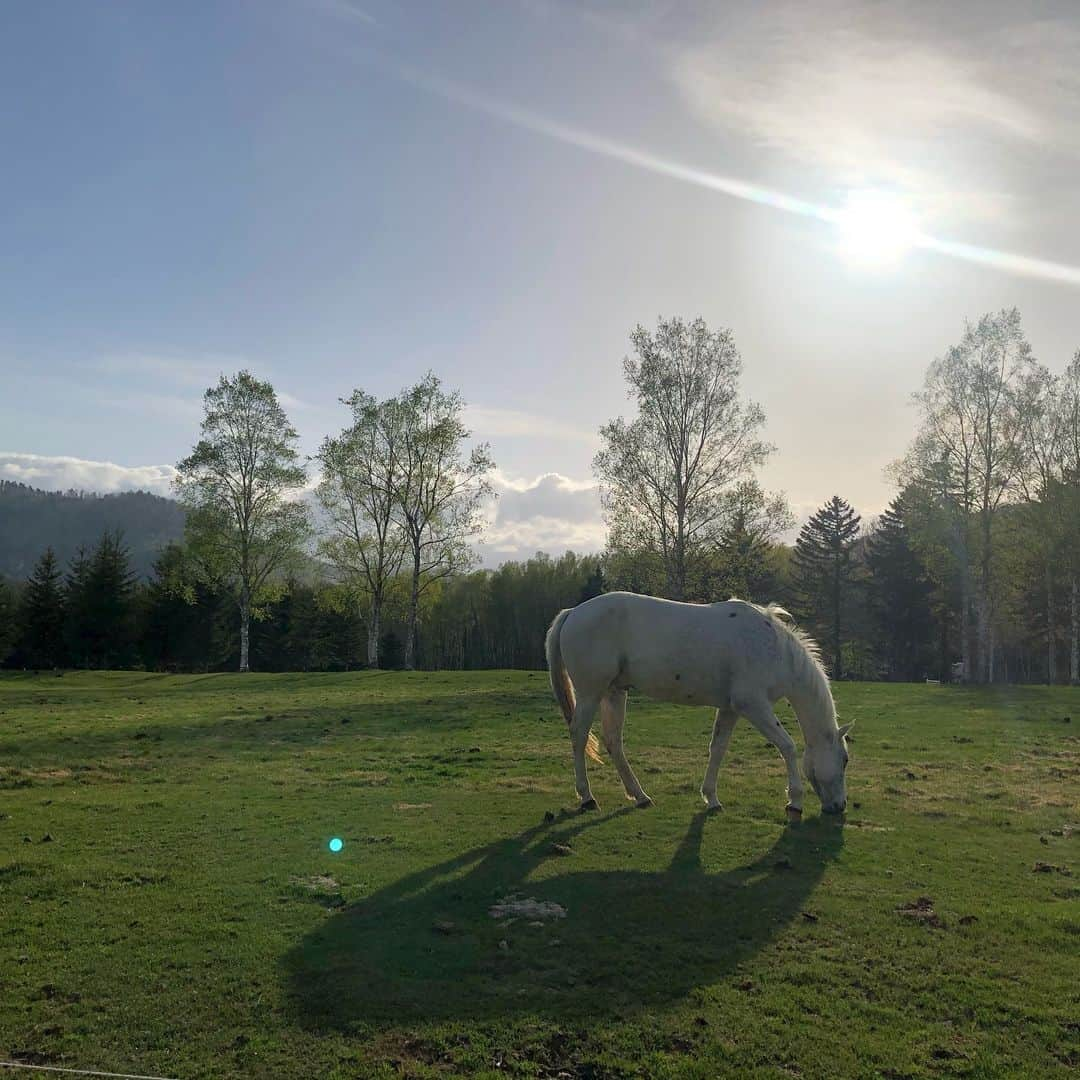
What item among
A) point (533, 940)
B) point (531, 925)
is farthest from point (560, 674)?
point (533, 940)

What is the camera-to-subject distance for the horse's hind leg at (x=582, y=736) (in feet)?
32.5

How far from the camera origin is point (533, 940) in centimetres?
576

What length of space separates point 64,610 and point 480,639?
40.8 m

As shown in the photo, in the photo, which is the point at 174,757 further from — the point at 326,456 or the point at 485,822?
the point at 326,456

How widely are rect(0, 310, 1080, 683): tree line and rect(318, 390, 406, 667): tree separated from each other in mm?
108

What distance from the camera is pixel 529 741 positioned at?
16.4 meters

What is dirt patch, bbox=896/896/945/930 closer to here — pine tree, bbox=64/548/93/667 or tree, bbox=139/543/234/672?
pine tree, bbox=64/548/93/667

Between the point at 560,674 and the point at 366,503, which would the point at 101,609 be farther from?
the point at 560,674

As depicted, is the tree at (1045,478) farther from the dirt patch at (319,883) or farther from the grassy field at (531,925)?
the dirt patch at (319,883)

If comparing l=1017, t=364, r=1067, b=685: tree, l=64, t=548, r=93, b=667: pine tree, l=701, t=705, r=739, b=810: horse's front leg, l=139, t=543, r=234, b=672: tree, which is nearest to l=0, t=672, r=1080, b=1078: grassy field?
l=701, t=705, r=739, b=810: horse's front leg

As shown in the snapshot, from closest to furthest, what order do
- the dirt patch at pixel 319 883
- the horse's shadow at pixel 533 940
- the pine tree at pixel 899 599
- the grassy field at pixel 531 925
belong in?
the grassy field at pixel 531 925 < the horse's shadow at pixel 533 940 < the dirt patch at pixel 319 883 < the pine tree at pixel 899 599

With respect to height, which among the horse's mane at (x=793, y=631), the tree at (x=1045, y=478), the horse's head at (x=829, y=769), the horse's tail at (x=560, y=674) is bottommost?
the horse's head at (x=829, y=769)

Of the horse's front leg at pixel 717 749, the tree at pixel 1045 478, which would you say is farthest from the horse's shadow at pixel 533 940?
the tree at pixel 1045 478

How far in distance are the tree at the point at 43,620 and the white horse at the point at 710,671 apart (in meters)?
47.6
